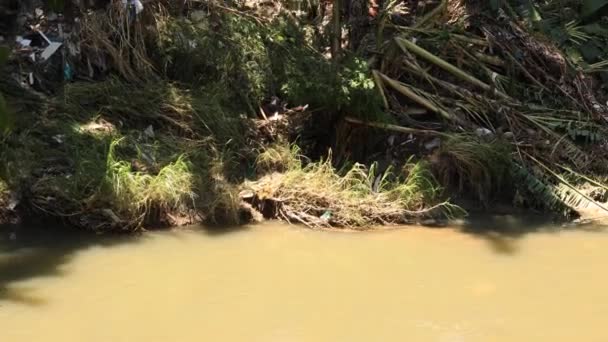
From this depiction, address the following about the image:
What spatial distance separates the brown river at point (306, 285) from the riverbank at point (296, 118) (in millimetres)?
308

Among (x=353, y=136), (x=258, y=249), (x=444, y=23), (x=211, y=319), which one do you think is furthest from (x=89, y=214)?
(x=444, y=23)

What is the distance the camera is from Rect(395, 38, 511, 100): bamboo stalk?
688cm

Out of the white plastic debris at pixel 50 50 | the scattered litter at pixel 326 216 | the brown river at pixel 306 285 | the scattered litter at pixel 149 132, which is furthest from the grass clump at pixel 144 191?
the white plastic debris at pixel 50 50

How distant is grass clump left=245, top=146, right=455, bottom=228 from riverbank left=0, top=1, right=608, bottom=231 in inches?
0.5

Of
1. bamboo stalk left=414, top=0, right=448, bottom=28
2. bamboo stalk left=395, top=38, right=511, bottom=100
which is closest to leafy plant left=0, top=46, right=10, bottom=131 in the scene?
bamboo stalk left=395, top=38, right=511, bottom=100

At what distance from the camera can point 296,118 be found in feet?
21.4

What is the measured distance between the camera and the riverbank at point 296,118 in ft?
18.6

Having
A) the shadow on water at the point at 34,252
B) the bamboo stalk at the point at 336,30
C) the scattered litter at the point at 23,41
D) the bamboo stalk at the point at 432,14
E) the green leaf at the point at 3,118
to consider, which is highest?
the bamboo stalk at the point at 432,14

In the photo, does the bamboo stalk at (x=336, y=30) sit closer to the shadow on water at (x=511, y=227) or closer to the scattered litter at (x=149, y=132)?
the scattered litter at (x=149, y=132)

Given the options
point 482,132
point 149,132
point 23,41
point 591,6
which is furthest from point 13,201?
point 591,6

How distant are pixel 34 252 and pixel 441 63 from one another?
12.1 feet

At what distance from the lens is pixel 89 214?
5391 millimetres

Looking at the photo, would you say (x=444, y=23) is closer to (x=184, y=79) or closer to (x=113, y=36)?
(x=184, y=79)

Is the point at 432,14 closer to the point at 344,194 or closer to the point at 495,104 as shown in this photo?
the point at 495,104
